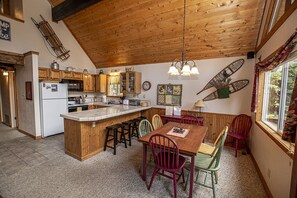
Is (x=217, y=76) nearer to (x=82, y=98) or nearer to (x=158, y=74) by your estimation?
(x=158, y=74)

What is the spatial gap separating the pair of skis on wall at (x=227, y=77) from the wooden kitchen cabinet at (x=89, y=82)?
14.4 feet

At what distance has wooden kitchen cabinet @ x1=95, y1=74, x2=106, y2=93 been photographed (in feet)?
19.3

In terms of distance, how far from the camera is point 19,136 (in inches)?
170

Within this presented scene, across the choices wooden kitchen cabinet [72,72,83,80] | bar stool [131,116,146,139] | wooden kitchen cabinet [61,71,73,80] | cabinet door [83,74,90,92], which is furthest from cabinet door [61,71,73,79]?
bar stool [131,116,146,139]

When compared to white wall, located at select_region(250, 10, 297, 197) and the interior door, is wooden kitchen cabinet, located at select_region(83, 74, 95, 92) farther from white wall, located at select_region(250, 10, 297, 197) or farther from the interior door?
white wall, located at select_region(250, 10, 297, 197)

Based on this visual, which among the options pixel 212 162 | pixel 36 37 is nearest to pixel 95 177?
pixel 212 162

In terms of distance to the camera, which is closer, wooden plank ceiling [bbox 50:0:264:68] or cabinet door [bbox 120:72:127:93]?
wooden plank ceiling [bbox 50:0:264:68]

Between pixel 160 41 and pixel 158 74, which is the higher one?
pixel 160 41

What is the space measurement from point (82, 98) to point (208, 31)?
4937mm

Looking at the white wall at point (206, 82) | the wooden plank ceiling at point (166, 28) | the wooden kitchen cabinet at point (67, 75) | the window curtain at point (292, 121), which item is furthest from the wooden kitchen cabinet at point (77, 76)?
the window curtain at point (292, 121)

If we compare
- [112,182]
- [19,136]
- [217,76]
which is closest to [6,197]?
[112,182]

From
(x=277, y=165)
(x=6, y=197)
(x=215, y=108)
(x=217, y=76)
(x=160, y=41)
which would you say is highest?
(x=160, y=41)

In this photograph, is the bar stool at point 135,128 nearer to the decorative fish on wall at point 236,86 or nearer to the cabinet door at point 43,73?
the decorative fish on wall at point 236,86

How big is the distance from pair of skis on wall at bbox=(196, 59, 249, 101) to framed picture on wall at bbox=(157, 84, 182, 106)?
858 mm
